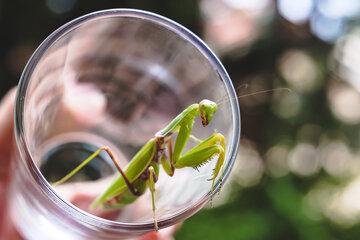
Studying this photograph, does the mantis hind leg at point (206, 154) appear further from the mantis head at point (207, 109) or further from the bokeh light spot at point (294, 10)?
the bokeh light spot at point (294, 10)

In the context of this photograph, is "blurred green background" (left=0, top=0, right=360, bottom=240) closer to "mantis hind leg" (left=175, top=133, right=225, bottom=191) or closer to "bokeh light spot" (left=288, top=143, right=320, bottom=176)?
"bokeh light spot" (left=288, top=143, right=320, bottom=176)

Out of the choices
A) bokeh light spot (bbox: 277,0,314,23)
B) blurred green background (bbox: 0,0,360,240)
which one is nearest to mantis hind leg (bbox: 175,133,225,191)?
blurred green background (bbox: 0,0,360,240)

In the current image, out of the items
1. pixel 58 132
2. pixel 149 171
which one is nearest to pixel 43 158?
pixel 58 132

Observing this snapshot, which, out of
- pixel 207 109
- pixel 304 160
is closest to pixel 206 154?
pixel 207 109

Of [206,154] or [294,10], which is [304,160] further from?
[206,154]

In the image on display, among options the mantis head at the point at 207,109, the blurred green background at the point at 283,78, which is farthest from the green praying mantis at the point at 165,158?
the blurred green background at the point at 283,78

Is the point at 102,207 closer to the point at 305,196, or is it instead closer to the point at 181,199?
the point at 181,199
